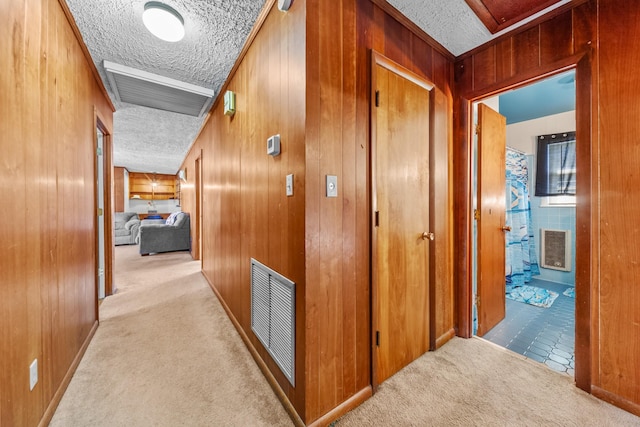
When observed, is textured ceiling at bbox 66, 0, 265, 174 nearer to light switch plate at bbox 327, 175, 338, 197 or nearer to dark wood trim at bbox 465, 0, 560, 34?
light switch plate at bbox 327, 175, 338, 197

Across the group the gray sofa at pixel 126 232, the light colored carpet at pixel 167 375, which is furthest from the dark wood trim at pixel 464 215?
the gray sofa at pixel 126 232

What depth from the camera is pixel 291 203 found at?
1310 millimetres

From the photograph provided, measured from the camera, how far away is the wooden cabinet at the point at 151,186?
8852mm

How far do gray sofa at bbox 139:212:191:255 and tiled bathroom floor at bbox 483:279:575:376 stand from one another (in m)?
6.01

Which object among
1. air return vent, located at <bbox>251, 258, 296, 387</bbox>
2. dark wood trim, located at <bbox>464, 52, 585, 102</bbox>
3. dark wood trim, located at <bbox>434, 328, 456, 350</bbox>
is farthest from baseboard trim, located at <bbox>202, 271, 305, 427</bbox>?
dark wood trim, located at <bbox>464, 52, 585, 102</bbox>

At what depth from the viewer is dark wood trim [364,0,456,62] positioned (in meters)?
1.50

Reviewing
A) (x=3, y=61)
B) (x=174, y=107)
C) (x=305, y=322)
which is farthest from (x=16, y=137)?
(x=174, y=107)

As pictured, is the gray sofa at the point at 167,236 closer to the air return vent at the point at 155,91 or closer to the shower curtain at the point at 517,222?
the air return vent at the point at 155,91

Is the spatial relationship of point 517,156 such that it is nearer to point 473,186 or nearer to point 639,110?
Answer: point 473,186

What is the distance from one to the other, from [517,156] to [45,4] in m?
4.85

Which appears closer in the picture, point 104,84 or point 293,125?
point 293,125

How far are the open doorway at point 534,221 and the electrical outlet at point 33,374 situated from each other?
293 centimetres

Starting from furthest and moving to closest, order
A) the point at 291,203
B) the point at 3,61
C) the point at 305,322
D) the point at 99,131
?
the point at 99,131 < the point at 291,203 < the point at 305,322 < the point at 3,61

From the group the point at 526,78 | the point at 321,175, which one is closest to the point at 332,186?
the point at 321,175
